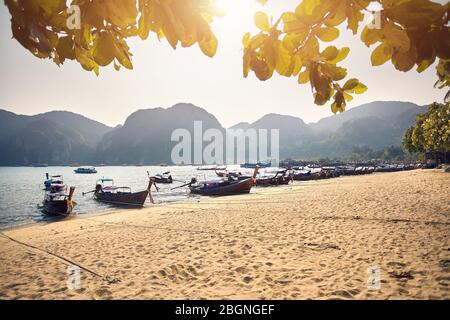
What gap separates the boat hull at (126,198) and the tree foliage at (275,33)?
22700 millimetres

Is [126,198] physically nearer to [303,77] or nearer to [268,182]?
[268,182]

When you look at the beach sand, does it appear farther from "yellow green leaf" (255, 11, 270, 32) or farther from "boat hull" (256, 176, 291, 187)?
"boat hull" (256, 176, 291, 187)

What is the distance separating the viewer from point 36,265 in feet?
23.6

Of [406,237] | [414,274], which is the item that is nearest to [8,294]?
[414,274]

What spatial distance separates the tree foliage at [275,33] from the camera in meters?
0.80

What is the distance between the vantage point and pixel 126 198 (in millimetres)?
24203

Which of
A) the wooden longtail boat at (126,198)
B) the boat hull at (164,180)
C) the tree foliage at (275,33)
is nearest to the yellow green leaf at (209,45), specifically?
the tree foliage at (275,33)

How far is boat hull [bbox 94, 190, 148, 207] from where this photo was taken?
2286cm

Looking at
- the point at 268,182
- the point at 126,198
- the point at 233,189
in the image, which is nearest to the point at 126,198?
the point at 126,198

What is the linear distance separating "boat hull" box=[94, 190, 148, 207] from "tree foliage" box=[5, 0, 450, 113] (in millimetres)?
22700

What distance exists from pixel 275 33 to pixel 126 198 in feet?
84.1

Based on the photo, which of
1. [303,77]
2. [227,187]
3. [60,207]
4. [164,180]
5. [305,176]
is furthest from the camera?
[164,180]

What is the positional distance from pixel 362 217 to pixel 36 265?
12.0 metres

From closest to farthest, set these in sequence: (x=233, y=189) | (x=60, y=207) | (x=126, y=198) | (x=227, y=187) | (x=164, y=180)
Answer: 1. (x=60, y=207)
2. (x=126, y=198)
3. (x=233, y=189)
4. (x=227, y=187)
5. (x=164, y=180)
